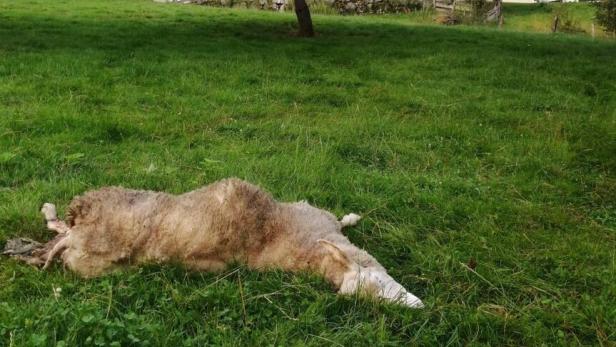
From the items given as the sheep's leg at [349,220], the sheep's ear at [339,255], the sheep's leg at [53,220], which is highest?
the sheep's ear at [339,255]

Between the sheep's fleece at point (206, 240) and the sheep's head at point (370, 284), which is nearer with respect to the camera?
the sheep's head at point (370, 284)

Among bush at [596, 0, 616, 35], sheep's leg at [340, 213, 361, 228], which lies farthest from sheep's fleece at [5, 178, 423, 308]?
bush at [596, 0, 616, 35]

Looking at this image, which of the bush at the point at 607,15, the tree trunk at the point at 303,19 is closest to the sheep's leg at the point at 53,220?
the tree trunk at the point at 303,19

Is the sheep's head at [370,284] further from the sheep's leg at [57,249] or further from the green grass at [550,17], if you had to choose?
the green grass at [550,17]

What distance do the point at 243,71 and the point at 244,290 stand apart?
258 inches

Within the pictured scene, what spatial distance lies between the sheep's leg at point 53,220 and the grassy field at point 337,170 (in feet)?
0.24

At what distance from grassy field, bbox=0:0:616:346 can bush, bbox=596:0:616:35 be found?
10.8m

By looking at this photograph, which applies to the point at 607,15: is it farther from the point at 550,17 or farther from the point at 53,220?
the point at 53,220

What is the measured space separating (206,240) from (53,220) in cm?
129

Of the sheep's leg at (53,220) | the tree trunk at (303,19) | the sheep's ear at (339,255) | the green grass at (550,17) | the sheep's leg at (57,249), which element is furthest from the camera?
the green grass at (550,17)

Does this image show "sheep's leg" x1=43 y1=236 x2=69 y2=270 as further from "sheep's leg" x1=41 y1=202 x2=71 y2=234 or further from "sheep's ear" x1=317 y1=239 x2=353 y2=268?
"sheep's ear" x1=317 y1=239 x2=353 y2=268

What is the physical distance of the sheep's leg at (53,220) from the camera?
3821 mm

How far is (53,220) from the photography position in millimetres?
3949

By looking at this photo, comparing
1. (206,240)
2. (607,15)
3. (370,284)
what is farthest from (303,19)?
(607,15)
